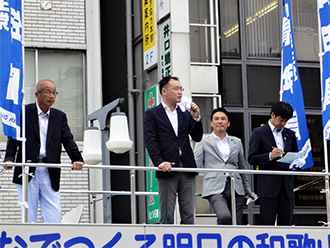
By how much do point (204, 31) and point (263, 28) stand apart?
5.04 ft

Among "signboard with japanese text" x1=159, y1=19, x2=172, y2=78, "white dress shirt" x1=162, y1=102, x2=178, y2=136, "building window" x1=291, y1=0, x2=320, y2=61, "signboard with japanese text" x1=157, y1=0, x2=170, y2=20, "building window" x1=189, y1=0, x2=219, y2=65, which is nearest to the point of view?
"white dress shirt" x1=162, y1=102, x2=178, y2=136

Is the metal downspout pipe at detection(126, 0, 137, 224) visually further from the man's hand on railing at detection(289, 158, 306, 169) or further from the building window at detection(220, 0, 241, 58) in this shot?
the man's hand on railing at detection(289, 158, 306, 169)

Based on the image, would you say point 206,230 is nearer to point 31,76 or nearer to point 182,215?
point 182,215

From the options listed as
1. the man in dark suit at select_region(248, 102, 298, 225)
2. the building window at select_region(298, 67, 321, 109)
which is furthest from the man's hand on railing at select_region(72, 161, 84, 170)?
the building window at select_region(298, 67, 321, 109)

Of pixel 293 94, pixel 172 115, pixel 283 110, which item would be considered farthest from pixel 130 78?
pixel 172 115

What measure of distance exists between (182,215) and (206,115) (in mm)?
6986

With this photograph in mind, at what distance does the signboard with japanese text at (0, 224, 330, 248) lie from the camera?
10.9 meters

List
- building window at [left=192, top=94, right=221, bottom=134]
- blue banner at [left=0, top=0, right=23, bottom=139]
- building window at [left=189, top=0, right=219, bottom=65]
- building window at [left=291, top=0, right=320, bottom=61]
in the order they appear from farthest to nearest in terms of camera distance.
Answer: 1. building window at [left=291, top=0, right=320, bottom=61]
2. building window at [left=189, top=0, right=219, bottom=65]
3. building window at [left=192, top=94, right=221, bottom=134]
4. blue banner at [left=0, top=0, right=23, bottom=139]

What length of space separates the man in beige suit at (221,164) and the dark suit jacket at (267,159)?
0.67ft

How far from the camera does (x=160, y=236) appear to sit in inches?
450

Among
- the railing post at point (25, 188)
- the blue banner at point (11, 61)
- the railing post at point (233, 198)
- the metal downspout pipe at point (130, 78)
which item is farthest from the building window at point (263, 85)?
the railing post at point (25, 188)

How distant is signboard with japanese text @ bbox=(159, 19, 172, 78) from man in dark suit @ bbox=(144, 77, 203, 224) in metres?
6.13

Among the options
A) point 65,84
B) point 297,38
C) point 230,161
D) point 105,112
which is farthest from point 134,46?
point 230,161

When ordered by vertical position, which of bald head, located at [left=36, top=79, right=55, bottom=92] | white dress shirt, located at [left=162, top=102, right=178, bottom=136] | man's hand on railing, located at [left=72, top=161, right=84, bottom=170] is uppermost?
bald head, located at [left=36, top=79, right=55, bottom=92]
